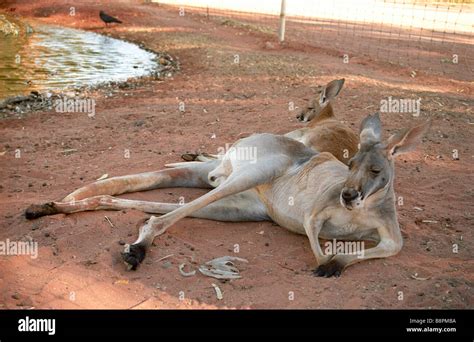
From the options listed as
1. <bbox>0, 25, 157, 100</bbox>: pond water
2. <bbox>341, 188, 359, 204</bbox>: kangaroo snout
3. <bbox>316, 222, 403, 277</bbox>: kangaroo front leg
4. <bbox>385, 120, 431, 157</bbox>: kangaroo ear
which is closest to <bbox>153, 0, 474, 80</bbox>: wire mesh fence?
<bbox>0, 25, 157, 100</bbox>: pond water

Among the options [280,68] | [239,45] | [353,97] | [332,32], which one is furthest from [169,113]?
[332,32]

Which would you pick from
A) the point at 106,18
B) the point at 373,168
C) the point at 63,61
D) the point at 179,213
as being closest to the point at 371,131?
the point at 373,168

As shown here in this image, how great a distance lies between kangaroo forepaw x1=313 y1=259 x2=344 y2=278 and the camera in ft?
13.3

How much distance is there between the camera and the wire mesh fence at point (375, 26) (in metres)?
12.6

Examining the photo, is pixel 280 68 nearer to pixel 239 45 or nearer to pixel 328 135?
pixel 239 45

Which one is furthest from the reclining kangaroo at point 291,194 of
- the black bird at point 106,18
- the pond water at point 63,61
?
the black bird at point 106,18

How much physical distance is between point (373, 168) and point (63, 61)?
8152mm

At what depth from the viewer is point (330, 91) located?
6836 millimetres

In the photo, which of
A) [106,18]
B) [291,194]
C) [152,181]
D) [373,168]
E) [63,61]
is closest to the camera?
[373,168]

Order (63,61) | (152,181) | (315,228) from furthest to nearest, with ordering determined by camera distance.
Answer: (63,61) < (152,181) < (315,228)

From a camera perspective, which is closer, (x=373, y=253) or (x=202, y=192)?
(x=373, y=253)

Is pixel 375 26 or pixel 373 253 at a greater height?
pixel 375 26

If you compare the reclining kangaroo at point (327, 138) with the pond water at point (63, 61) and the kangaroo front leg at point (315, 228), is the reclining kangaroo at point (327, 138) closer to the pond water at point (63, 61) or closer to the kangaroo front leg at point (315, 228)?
the kangaroo front leg at point (315, 228)

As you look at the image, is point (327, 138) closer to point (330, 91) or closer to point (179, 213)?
point (330, 91)
